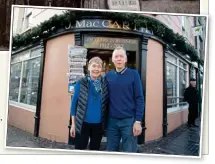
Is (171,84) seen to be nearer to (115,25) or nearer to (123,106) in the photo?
(123,106)

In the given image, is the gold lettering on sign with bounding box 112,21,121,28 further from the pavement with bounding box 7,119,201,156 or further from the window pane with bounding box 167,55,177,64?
the pavement with bounding box 7,119,201,156

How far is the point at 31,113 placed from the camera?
2.07 metres

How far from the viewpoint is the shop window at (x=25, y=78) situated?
80.3 inches

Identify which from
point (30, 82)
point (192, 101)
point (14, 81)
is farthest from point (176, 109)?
point (14, 81)

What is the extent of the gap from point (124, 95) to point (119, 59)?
254 mm

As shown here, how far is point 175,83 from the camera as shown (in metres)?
2.07

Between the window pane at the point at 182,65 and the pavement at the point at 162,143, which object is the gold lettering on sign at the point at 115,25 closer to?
the window pane at the point at 182,65

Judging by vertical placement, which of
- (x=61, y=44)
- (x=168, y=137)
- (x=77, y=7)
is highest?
(x=77, y=7)

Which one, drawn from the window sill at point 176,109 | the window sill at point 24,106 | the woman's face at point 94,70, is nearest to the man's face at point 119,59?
the woman's face at point 94,70

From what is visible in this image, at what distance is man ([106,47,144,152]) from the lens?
2.01 m

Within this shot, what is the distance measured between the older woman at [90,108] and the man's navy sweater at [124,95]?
0.05 metres

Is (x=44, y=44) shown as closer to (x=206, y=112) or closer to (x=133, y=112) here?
(x=133, y=112)

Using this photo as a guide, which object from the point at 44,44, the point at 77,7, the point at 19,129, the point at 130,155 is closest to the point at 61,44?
the point at 44,44

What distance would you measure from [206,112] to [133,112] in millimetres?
527
